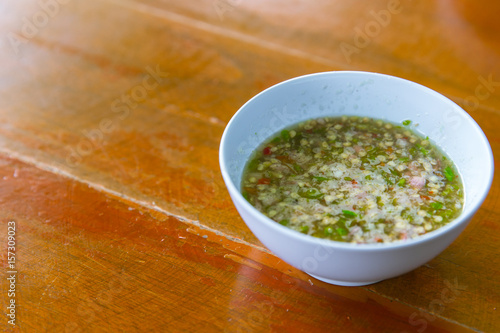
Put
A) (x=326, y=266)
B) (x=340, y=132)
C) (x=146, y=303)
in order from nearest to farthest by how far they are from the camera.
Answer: (x=326, y=266) → (x=146, y=303) → (x=340, y=132)

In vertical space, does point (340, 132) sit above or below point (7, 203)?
above

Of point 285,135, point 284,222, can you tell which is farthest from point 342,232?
point 285,135

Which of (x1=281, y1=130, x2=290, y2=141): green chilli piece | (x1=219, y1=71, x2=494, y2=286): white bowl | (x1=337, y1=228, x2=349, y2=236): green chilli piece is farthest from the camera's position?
(x1=281, y1=130, x2=290, y2=141): green chilli piece

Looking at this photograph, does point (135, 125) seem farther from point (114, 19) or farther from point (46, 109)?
point (114, 19)

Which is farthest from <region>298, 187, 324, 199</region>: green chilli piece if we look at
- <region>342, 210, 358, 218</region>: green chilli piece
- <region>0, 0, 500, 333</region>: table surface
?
<region>0, 0, 500, 333</region>: table surface

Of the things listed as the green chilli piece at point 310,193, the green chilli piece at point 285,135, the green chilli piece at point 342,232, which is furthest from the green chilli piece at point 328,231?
the green chilli piece at point 285,135

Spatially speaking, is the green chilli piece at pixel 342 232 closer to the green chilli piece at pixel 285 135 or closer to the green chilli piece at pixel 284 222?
the green chilli piece at pixel 284 222

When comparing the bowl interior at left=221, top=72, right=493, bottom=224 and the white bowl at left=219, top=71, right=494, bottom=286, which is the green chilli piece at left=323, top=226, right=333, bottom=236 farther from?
the bowl interior at left=221, top=72, right=493, bottom=224

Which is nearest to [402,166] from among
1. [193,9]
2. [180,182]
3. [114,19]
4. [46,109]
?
A: [180,182]
